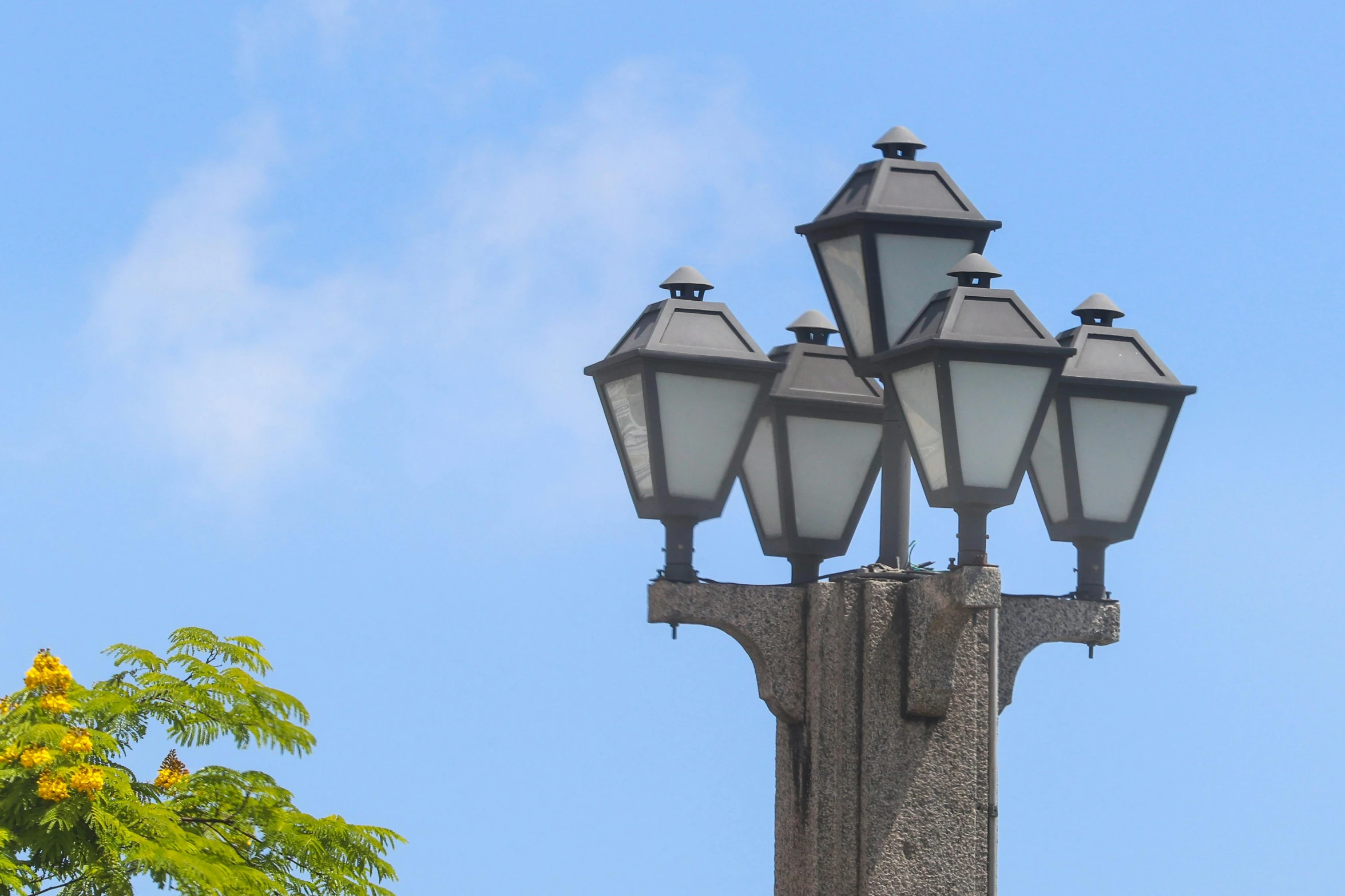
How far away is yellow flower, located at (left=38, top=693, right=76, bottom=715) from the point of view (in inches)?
251

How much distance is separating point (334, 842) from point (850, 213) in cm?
351

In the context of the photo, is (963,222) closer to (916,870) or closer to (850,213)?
(850,213)

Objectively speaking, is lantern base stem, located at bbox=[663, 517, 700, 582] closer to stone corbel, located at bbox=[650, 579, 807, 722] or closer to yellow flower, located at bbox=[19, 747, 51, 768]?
stone corbel, located at bbox=[650, 579, 807, 722]

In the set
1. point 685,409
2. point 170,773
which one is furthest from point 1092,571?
point 170,773

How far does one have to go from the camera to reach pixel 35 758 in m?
6.05

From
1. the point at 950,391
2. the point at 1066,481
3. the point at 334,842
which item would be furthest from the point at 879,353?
the point at 334,842

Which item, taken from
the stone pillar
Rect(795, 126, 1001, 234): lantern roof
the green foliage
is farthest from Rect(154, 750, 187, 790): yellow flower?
Rect(795, 126, 1001, 234): lantern roof

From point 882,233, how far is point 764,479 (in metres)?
1.14

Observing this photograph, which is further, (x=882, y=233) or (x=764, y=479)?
(x=764, y=479)

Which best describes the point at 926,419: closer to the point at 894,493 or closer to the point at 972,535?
the point at 972,535

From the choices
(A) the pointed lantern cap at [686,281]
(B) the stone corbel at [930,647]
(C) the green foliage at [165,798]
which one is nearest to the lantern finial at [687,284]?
(A) the pointed lantern cap at [686,281]

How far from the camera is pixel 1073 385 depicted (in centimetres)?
569

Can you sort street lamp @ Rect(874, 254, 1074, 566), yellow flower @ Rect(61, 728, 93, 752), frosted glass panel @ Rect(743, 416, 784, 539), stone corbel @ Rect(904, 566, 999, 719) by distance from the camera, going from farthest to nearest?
frosted glass panel @ Rect(743, 416, 784, 539) → yellow flower @ Rect(61, 728, 93, 752) → stone corbel @ Rect(904, 566, 999, 719) → street lamp @ Rect(874, 254, 1074, 566)

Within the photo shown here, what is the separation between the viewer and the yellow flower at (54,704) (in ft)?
20.9
